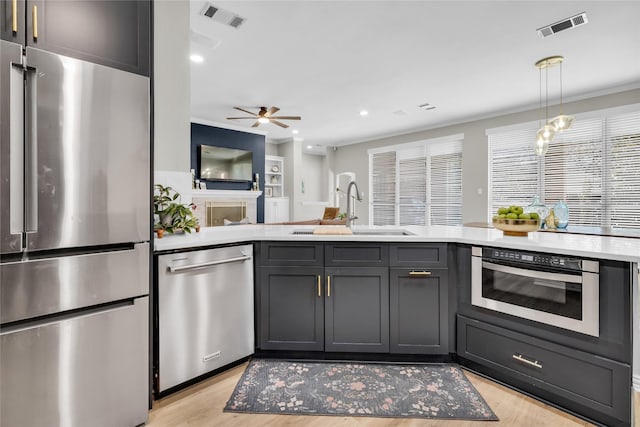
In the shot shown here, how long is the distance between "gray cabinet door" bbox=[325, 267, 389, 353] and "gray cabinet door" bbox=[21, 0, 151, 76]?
171cm

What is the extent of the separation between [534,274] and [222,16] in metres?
3.16

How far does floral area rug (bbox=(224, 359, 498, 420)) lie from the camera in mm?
1804

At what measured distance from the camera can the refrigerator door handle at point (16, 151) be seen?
1264 mm

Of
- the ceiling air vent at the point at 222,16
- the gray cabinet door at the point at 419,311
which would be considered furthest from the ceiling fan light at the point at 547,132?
the ceiling air vent at the point at 222,16

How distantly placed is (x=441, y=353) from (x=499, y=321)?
0.46 m

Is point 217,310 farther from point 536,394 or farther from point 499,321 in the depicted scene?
point 536,394

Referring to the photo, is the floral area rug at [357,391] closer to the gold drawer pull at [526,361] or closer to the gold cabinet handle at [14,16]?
the gold drawer pull at [526,361]

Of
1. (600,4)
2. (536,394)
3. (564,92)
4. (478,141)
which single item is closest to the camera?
(536,394)

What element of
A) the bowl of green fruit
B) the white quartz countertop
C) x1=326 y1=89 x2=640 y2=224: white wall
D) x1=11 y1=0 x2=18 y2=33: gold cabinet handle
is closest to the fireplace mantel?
x1=326 y1=89 x2=640 y2=224: white wall

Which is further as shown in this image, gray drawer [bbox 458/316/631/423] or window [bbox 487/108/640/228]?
window [bbox 487/108/640/228]

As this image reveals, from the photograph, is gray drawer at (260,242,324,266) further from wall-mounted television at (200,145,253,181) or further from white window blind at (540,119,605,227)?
wall-mounted television at (200,145,253,181)

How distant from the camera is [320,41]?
134 inches

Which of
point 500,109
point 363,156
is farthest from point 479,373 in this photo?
point 363,156

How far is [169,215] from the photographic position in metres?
2.33
